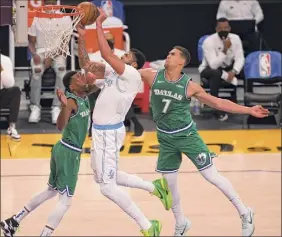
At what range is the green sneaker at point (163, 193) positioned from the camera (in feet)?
23.4

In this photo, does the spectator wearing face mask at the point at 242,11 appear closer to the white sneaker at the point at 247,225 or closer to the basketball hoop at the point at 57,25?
the white sneaker at the point at 247,225

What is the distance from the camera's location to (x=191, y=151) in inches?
278

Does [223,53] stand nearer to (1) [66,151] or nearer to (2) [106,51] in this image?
(1) [66,151]

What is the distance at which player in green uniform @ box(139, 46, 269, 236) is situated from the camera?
19.8ft

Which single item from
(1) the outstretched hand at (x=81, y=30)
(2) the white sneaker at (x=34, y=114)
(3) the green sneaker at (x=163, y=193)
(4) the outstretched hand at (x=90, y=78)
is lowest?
(2) the white sneaker at (x=34, y=114)

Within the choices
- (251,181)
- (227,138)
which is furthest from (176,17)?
(251,181)

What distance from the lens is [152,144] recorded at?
68.9 feet

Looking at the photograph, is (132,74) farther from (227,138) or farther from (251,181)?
(227,138)

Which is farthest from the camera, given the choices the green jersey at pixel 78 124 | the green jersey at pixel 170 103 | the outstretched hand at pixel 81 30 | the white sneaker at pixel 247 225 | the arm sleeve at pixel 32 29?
the white sneaker at pixel 247 225

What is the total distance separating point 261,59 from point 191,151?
944 centimetres

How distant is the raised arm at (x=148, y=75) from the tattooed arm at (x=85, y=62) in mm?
315

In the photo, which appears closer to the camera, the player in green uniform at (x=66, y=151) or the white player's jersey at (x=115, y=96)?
the player in green uniform at (x=66, y=151)

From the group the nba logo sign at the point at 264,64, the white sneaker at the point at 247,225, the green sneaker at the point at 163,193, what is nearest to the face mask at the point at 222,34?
the green sneaker at the point at 163,193

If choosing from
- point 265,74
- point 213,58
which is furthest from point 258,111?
point 265,74
